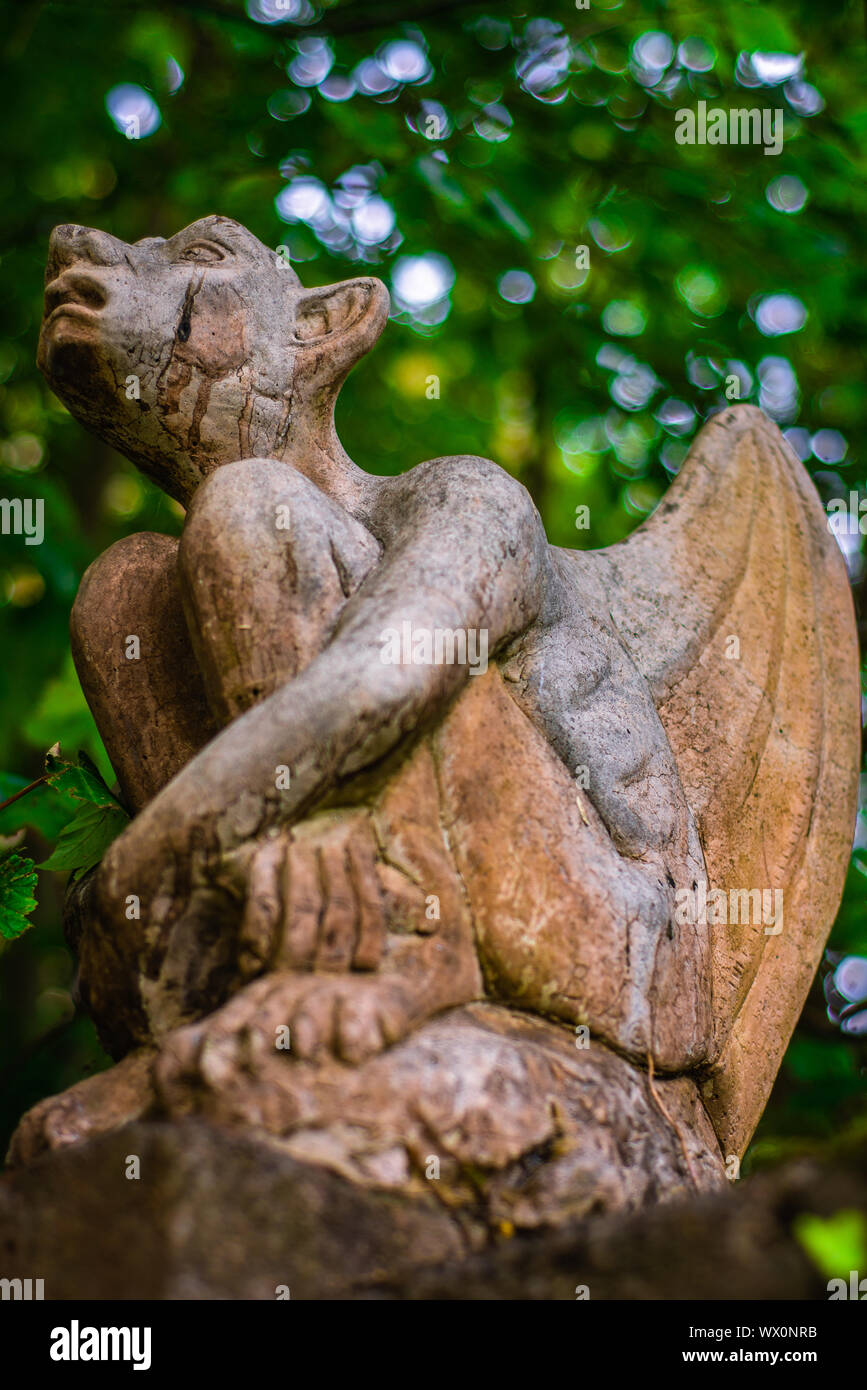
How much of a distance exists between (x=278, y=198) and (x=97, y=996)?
325cm

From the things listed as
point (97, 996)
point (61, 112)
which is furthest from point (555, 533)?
point (97, 996)

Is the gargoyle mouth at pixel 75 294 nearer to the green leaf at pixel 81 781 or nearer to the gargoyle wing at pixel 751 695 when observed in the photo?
the green leaf at pixel 81 781

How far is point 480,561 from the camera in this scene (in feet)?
7.12

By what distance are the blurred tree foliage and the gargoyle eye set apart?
5.08 ft

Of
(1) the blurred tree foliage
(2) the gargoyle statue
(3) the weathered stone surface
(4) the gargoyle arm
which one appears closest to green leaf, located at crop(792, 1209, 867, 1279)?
(3) the weathered stone surface

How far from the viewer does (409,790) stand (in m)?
2.04

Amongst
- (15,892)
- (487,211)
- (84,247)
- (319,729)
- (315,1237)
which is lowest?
(315,1237)

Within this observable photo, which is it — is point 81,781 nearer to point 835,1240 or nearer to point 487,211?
point 835,1240

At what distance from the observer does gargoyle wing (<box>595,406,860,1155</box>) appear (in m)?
2.60

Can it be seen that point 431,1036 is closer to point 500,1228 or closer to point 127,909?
point 500,1228

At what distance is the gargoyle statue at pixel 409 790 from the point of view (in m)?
1.77

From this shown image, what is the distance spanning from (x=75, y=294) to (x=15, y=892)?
113 cm

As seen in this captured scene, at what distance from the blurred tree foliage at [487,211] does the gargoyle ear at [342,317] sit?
1412 mm

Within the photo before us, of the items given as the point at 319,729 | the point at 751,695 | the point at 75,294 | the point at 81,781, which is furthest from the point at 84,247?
the point at 751,695
